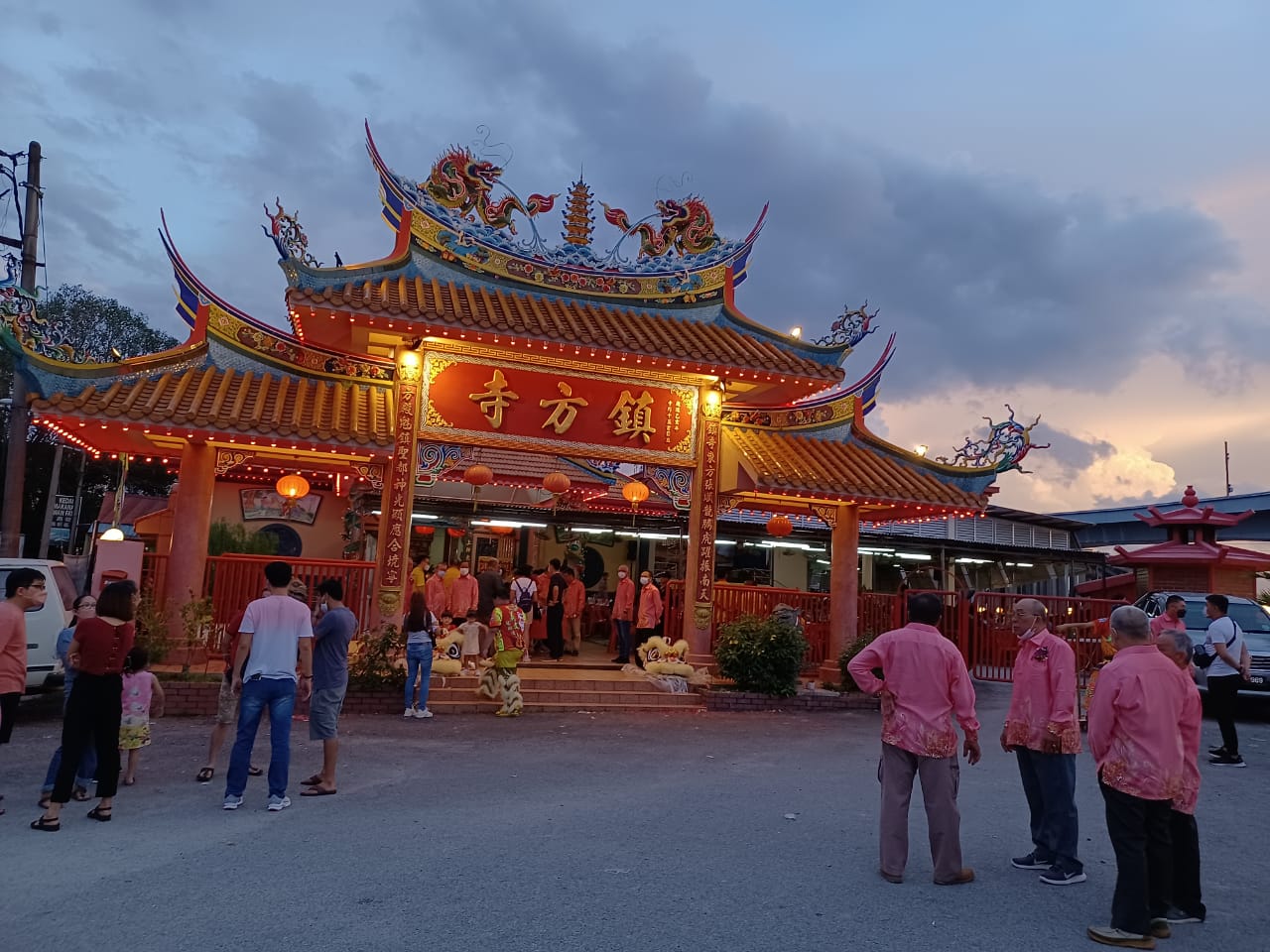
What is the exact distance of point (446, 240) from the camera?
1291 cm

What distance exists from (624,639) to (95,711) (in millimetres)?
9675

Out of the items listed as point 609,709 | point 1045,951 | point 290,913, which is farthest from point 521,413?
point 1045,951

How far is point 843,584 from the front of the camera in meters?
13.9

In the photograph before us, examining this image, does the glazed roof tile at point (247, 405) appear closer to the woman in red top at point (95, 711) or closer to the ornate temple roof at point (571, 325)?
the ornate temple roof at point (571, 325)

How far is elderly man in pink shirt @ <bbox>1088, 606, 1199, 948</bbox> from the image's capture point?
4234mm

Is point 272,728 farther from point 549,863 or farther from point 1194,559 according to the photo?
point 1194,559

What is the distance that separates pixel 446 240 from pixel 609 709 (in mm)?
7135

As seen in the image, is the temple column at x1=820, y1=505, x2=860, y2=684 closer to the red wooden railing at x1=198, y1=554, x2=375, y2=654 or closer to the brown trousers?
the red wooden railing at x1=198, y1=554, x2=375, y2=654

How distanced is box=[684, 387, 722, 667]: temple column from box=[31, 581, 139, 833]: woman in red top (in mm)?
8512

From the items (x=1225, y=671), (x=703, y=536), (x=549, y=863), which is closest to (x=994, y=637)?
(x=1225, y=671)

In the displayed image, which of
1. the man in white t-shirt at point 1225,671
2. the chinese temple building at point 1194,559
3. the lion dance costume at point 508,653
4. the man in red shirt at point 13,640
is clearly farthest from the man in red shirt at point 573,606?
the chinese temple building at point 1194,559

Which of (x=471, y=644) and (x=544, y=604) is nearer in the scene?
(x=471, y=644)

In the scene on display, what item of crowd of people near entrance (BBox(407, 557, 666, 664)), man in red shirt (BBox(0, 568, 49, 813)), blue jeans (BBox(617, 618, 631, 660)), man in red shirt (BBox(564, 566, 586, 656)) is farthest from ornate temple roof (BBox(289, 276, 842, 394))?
man in red shirt (BBox(0, 568, 49, 813))

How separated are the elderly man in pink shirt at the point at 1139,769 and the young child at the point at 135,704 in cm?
633
